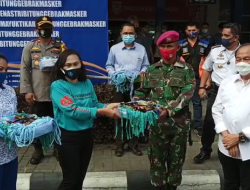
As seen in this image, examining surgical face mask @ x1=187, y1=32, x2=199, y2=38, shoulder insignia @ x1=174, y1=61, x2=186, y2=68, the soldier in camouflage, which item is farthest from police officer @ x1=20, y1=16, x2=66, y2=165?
surgical face mask @ x1=187, y1=32, x2=199, y2=38

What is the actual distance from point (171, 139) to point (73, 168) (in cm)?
105

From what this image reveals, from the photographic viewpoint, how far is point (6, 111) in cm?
296

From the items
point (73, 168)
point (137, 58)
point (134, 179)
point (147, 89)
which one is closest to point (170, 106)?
point (147, 89)

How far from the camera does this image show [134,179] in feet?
14.4

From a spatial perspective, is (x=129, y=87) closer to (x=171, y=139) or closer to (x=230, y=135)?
(x=171, y=139)

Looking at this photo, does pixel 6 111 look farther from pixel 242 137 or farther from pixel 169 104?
pixel 242 137

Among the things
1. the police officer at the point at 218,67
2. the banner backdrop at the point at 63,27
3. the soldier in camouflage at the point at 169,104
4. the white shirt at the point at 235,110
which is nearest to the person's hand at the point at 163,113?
the soldier in camouflage at the point at 169,104

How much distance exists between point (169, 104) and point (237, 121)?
0.73m

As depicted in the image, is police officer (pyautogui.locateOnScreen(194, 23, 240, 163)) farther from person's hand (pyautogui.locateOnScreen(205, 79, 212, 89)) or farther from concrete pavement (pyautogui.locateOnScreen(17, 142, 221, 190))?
concrete pavement (pyautogui.locateOnScreen(17, 142, 221, 190))

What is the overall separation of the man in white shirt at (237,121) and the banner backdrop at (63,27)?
9.81 feet

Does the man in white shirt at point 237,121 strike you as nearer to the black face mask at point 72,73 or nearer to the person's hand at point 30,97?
the black face mask at point 72,73

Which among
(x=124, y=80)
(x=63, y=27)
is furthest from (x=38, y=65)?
(x=63, y=27)

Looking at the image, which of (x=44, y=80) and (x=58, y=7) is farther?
(x=58, y=7)

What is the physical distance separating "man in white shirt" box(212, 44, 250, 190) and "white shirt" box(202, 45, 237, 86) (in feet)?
4.37
